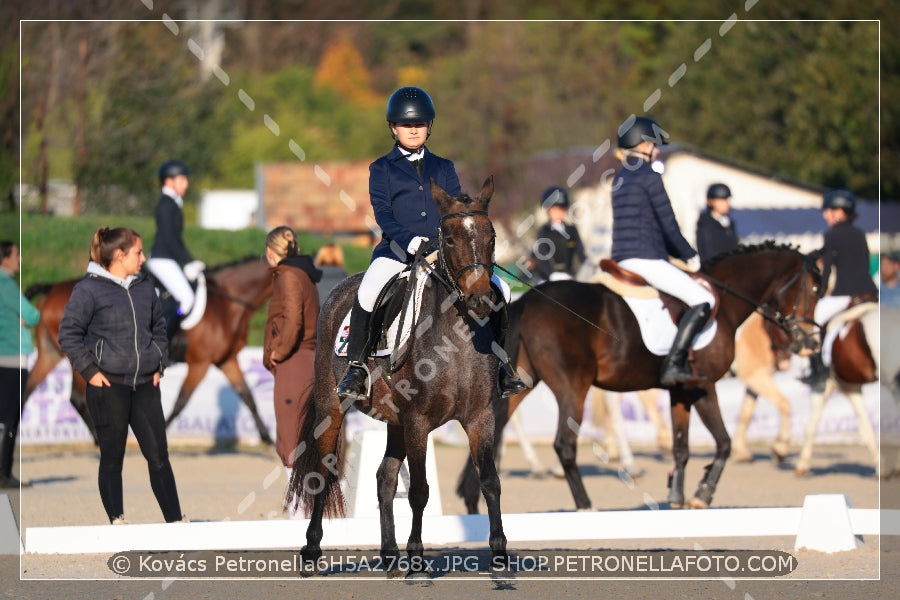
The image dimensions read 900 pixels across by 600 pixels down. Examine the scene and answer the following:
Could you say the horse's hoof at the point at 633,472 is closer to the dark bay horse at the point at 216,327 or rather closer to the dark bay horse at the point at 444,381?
the dark bay horse at the point at 216,327

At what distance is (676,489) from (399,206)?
13.3 ft

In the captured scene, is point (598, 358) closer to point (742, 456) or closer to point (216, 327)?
point (742, 456)

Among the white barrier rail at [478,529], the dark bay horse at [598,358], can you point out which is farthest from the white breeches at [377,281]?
the dark bay horse at [598,358]

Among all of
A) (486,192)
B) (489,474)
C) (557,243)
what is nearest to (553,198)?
(557,243)

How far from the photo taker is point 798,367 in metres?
18.2

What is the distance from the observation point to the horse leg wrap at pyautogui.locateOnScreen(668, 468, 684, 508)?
10938 mm

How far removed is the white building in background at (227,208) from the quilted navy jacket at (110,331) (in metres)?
30.1

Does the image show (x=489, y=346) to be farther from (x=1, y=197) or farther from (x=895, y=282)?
(x=1, y=197)

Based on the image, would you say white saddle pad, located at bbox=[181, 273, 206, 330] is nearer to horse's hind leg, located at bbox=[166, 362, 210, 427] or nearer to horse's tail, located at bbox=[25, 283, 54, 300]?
horse's hind leg, located at bbox=[166, 362, 210, 427]

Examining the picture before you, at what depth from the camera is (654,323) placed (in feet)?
36.6

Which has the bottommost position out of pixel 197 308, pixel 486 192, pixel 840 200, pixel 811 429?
pixel 811 429

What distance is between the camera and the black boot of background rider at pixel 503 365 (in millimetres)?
7914

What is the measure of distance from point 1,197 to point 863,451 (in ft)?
41.8

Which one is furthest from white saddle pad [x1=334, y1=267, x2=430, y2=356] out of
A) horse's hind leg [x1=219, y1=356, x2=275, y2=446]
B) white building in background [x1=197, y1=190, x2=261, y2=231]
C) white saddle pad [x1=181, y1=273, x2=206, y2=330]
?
white building in background [x1=197, y1=190, x2=261, y2=231]
